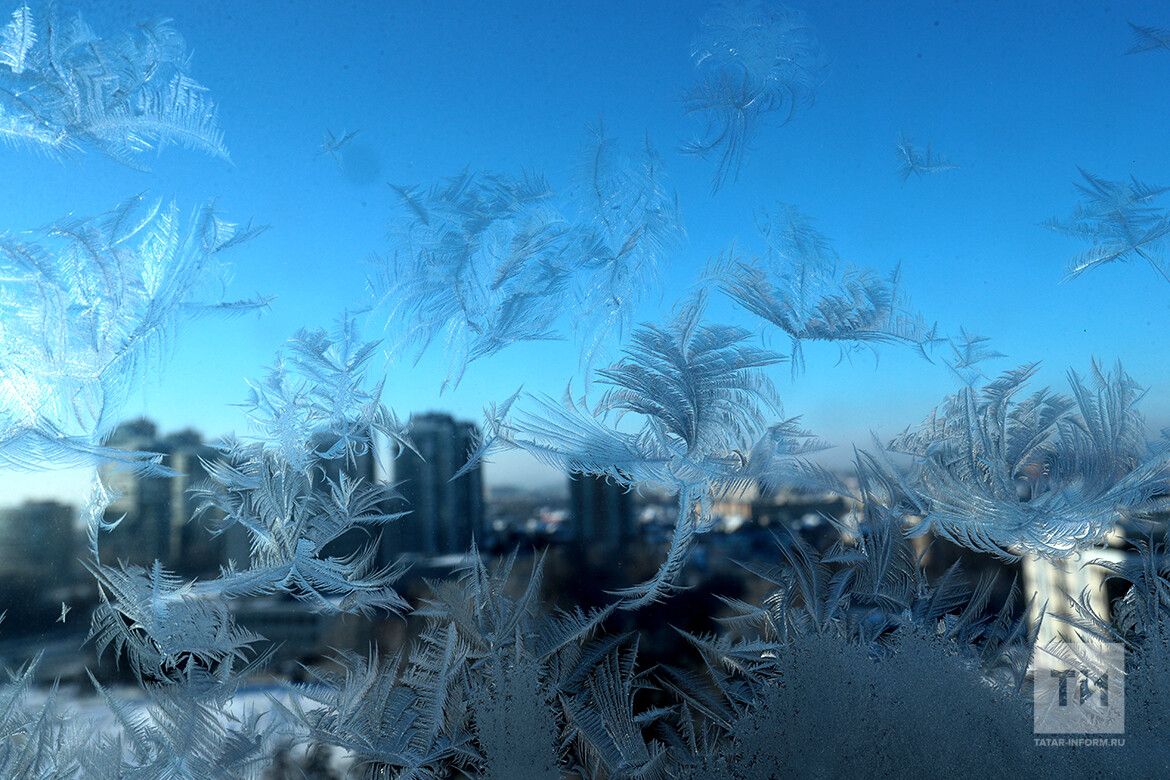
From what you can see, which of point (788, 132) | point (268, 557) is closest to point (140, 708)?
point (268, 557)

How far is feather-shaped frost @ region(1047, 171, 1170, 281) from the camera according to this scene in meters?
1.49

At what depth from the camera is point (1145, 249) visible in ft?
4.91

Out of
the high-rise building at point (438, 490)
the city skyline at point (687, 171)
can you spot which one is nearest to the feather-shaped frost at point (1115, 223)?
the city skyline at point (687, 171)

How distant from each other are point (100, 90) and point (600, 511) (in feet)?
3.91

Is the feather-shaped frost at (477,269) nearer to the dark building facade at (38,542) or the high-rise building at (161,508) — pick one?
the high-rise building at (161,508)

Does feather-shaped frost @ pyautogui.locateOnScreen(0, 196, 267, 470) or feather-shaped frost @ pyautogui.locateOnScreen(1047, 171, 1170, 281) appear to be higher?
feather-shaped frost @ pyautogui.locateOnScreen(1047, 171, 1170, 281)

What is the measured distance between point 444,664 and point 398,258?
73 centimetres

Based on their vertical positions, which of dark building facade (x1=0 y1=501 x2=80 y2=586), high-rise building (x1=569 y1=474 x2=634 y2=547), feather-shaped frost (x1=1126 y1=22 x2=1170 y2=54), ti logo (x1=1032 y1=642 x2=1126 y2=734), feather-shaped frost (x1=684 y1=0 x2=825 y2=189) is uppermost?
feather-shaped frost (x1=1126 y1=22 x2=1170 y2=54)

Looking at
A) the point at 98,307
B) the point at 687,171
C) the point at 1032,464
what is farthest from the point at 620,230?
the point at 98,307

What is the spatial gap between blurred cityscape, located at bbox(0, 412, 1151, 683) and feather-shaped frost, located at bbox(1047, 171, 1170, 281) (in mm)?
513

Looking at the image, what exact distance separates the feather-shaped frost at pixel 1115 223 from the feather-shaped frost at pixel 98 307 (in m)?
1.48

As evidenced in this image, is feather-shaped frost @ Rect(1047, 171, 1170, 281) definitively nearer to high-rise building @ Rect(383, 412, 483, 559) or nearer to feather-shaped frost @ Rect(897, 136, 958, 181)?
feather-shaped frost @ Rect(897, 136, 958, 181)

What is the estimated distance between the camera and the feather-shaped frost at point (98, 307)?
1.52 meters

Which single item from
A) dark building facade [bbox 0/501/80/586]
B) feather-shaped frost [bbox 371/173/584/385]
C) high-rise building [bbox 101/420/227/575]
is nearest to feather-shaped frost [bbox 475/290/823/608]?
feather-shaped frost [bbox 371/173/584/385]
